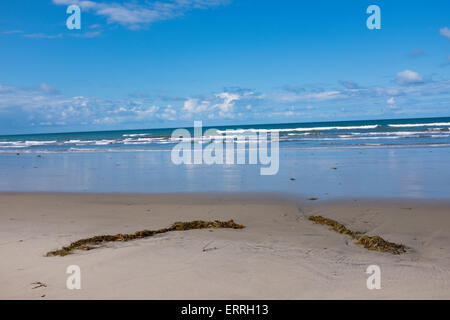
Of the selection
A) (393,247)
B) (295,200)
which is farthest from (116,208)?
(393,247)

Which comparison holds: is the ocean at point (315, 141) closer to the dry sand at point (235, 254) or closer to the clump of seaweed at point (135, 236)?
the dry sand at point (235, 254)

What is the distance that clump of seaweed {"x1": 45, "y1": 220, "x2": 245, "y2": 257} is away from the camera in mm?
5206

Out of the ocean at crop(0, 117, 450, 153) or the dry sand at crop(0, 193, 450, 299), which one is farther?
the ocean at crop(0, 117, 450, 153)

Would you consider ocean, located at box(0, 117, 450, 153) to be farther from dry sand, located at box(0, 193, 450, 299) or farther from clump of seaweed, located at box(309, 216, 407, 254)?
clump of seaweed, located at box(309, 216, 407, 254)

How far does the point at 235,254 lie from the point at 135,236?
1.78 metres

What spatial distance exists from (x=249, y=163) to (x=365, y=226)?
11.1 metres

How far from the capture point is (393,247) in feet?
17.0

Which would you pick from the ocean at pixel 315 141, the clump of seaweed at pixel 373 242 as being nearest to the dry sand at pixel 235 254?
the clump of seaweed at pixel 373 242

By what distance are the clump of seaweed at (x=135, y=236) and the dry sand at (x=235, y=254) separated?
0.68 feet

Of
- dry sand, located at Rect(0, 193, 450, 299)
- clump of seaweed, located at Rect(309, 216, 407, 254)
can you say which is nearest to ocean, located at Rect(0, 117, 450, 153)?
dry sand, located at Rect(0, 193, 450, 299)

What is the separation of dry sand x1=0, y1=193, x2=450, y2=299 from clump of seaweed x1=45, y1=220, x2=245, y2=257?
0.68 ft

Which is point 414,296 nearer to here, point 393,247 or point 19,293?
point 393,247

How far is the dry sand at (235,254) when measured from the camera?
3.79 m

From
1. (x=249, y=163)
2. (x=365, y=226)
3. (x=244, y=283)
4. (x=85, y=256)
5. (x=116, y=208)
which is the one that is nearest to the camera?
(x=244, y=283)
